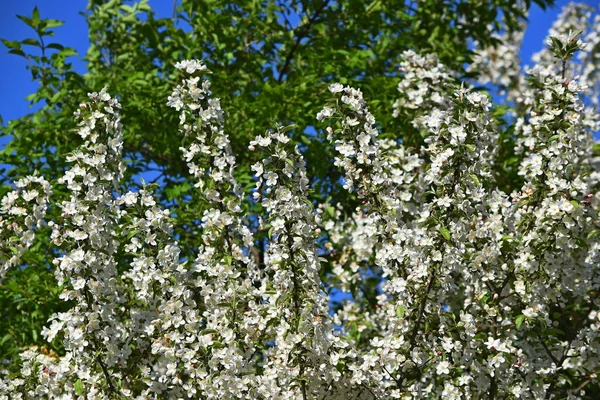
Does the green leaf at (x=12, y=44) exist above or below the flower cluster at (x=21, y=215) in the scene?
above

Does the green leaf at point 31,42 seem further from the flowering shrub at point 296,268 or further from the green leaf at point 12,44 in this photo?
the flowering shrub at point 296,268

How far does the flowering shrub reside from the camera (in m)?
3.89

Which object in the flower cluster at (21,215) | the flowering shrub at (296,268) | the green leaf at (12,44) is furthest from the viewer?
the green leaf at (12,44)

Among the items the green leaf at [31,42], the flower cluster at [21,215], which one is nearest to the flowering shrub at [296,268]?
the flower cluster at [21,215]

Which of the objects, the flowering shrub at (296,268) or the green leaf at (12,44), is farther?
the green leaf at (12,44)

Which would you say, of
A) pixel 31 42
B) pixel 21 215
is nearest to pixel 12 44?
pixel 31 42

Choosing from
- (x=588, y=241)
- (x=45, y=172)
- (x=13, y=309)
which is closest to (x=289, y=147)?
(x=588, y=241)

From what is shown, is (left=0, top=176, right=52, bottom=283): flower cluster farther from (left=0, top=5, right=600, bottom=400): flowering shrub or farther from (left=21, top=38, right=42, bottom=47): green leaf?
(left=21, top=38, right=42, bottom=47): green leaf

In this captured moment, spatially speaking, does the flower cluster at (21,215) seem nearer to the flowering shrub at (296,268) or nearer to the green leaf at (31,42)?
the flowering shrub at (296,268)

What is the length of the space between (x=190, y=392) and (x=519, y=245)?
1.98 m

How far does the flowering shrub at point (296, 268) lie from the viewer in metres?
3.89

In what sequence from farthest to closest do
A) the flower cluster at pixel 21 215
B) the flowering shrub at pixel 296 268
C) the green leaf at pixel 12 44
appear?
the green leaf at pixel 12 44 → the flower cluster at pixel 21 215 → the flowering shrub at pixel 296 268

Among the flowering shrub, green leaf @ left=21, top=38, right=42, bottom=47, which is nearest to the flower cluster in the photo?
the flowering shrub

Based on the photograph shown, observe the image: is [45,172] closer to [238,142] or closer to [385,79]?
[238,142]
